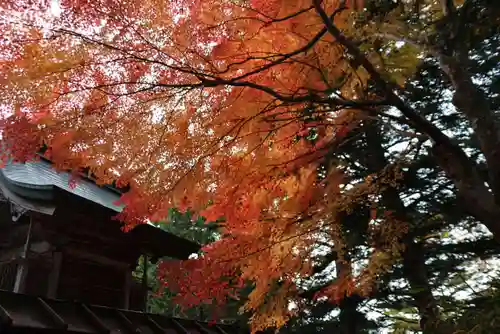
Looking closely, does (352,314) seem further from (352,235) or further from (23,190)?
(23,190)

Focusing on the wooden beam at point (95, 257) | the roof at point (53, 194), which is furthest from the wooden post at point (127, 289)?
the roof at point (53, 194)

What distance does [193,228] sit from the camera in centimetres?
2427

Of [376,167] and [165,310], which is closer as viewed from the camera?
[376,167]

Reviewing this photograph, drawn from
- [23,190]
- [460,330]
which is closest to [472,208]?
[460,330]

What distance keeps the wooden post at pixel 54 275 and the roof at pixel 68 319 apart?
118 cm

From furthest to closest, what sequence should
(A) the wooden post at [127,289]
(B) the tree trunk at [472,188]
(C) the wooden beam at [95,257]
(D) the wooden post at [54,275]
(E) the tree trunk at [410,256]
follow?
1. (A) the wooden post at [127,289]
2. (C) the wooden beam at [95,257]
3. (D) the wooden post at [54,275]
4. (E) the tree trunk at [410,256]
5. (B) the tree trunk at [472,188]

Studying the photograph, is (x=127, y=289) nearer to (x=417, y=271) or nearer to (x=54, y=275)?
(x=54, y=275)

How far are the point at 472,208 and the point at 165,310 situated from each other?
22.5m

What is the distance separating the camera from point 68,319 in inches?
221

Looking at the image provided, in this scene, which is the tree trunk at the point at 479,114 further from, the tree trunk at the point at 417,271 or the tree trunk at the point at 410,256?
the tree trunk at the point at 417,271

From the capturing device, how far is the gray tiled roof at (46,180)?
6.95 metres

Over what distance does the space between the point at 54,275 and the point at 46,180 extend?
74.3 inches

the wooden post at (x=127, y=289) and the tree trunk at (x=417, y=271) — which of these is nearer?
the tree trunk at (x=417, y=271)

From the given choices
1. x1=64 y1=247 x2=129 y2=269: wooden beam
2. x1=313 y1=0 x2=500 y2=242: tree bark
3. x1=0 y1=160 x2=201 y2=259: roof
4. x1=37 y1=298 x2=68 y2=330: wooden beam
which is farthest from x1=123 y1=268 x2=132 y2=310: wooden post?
x1=313 y1=0 x2=500 y2=242: tree bark
